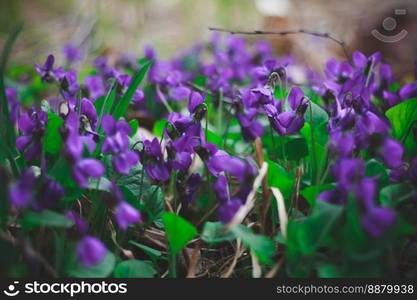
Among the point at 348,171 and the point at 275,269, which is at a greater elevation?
the point at 348,171

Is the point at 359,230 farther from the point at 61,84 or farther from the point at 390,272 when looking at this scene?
the point at 61,84

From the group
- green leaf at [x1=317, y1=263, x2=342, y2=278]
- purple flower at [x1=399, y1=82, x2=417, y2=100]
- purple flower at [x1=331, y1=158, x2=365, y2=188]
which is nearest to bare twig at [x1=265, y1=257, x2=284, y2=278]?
green leaf at [x1=317, y1=263, x2=342, y2=278]

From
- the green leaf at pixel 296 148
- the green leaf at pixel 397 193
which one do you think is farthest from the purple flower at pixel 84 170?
the green leaf at pixel 296 148

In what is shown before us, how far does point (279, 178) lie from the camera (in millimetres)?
1333

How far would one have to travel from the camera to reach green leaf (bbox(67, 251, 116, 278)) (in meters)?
1.01

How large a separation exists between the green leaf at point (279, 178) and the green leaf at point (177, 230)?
315mm

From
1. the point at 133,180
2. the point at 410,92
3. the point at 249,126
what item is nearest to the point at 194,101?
the point at 249,126

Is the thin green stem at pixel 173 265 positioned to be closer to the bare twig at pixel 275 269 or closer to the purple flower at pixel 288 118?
the bare twig at pixel 275 269

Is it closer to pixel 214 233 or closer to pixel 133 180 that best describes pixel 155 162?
pixel 133 180

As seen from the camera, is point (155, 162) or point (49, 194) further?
point (155, 162)

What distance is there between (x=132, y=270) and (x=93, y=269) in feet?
0.42

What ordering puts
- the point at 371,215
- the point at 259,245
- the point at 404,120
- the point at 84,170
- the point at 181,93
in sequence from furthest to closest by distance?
the point at 181,93
the point at 404,120
the point at 259,245
the point at 84,170
the point at 371,215

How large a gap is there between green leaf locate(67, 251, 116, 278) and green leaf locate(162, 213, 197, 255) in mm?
169

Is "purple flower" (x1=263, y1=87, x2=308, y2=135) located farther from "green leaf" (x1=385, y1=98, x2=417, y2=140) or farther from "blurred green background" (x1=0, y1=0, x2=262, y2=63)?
"blurred green background" (x1=0, y1=0, x2=262, y2=63)
